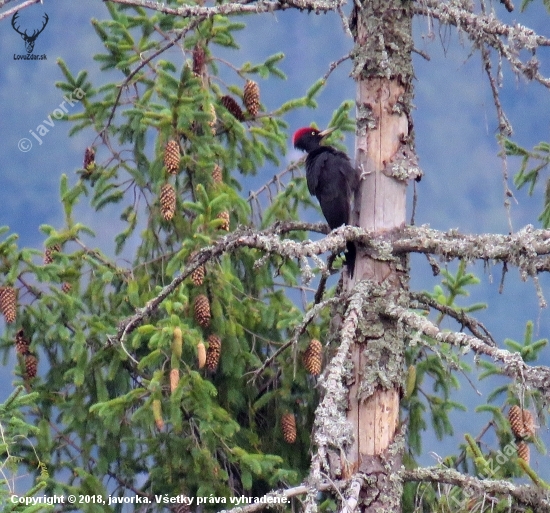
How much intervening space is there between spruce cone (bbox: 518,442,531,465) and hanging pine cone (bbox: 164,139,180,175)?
10.2 ft

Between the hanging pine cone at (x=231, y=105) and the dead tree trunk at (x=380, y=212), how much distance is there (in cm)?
253

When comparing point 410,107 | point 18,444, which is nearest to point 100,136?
point 18,444

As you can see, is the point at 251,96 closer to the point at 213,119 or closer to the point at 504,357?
the point at 213,119

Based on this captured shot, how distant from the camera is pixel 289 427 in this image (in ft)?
20.6

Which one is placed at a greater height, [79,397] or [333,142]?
[333,142]

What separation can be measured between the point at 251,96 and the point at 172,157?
115cm

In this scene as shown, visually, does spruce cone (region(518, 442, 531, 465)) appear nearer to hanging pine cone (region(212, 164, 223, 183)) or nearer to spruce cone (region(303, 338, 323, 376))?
spruce cone (region(303, 338, 323, 376))

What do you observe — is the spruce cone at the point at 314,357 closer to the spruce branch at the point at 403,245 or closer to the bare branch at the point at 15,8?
the spruce branch at the point at 403,245

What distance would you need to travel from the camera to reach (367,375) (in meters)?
4.25

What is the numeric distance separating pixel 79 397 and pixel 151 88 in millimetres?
2678

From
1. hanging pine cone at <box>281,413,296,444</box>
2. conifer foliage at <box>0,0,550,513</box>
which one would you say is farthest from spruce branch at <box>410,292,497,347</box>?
hanging pine cone at <box>281,413,296,444</box>

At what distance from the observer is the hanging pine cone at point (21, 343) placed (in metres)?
6.14

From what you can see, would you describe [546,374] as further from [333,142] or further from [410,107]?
[333,142]

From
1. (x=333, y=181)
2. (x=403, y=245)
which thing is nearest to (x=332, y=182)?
(x=333, y=181)
